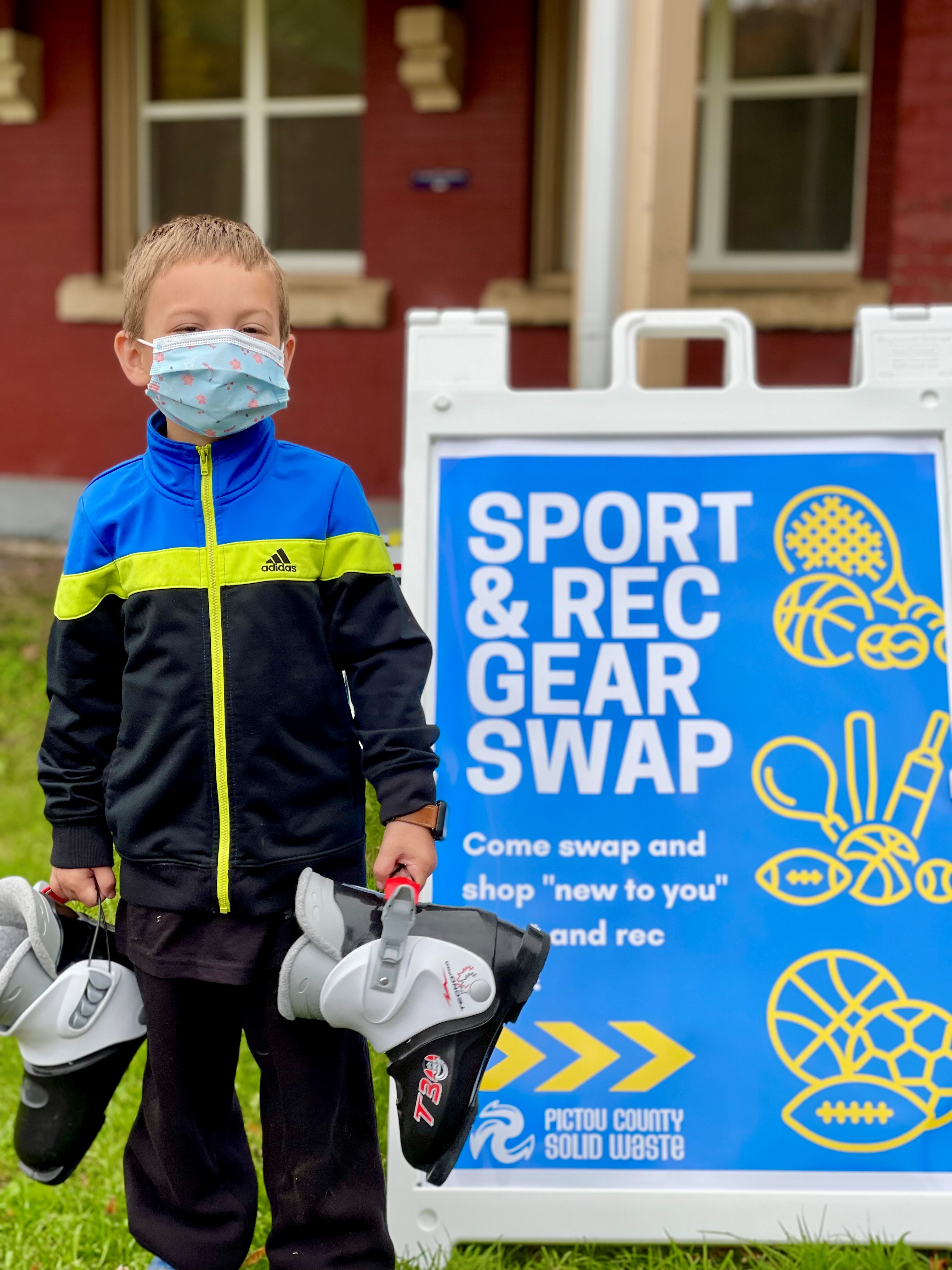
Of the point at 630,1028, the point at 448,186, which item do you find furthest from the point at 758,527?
the point at 448,186

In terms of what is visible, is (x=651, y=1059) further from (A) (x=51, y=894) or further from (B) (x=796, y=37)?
(B) (x=796, y=37)

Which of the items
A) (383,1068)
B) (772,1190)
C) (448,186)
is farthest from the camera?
(448,186)

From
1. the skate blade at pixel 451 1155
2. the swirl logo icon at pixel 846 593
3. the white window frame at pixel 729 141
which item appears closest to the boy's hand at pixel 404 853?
the skate blade at pixel 451 1155

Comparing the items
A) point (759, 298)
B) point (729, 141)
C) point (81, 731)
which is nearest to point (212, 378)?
point (81, 731)

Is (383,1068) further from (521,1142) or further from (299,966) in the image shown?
(299,966)

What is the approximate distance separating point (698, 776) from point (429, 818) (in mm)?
596

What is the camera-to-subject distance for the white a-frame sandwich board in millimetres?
1980

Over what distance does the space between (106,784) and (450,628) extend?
0.65 metres

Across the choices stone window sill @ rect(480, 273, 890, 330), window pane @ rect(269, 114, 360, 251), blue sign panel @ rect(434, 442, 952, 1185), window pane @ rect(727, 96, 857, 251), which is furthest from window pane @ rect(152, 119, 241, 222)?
blue sign panel @ rect(434, 442, 952, 1185)

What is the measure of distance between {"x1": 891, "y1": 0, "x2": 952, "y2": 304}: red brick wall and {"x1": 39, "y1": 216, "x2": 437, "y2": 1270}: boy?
4401 millimetres

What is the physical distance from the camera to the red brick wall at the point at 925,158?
529cm

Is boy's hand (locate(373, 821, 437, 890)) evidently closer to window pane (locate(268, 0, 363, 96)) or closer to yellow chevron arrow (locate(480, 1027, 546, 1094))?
yellow chevron arrow (locate(480, 1027, 546, 1094))

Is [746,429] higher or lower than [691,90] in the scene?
lower

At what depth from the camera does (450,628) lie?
2123 millimetres
